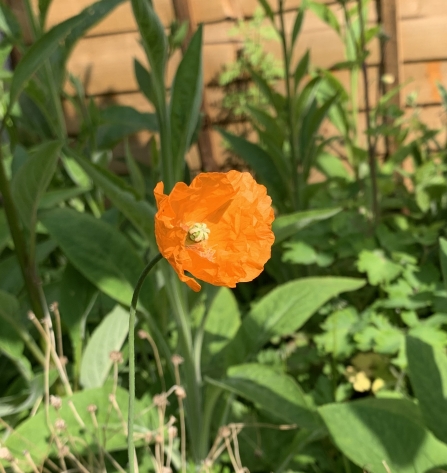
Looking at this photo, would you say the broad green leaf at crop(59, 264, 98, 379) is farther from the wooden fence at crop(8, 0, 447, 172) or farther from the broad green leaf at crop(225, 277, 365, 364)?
the wooden fence at crop(8, 0, 447, 172)

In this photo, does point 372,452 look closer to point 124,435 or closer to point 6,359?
point 124,435

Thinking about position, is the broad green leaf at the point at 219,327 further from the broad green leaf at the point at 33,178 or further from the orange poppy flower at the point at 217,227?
the orange poppy flower at the point at 217,227

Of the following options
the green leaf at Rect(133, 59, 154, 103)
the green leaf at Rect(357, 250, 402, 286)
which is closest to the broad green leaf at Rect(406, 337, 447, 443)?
the green leaf at Rect(357, 250, 402, 286)

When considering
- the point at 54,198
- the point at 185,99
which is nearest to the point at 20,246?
the point at 54,198

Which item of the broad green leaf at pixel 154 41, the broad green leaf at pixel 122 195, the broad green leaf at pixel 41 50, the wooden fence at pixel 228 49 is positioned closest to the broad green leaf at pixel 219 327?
the broad green leaf at pixel 122 195

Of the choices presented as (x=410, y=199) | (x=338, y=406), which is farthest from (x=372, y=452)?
(x=410, y=199)

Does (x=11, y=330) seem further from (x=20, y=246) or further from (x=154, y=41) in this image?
(x=154, y=41)
